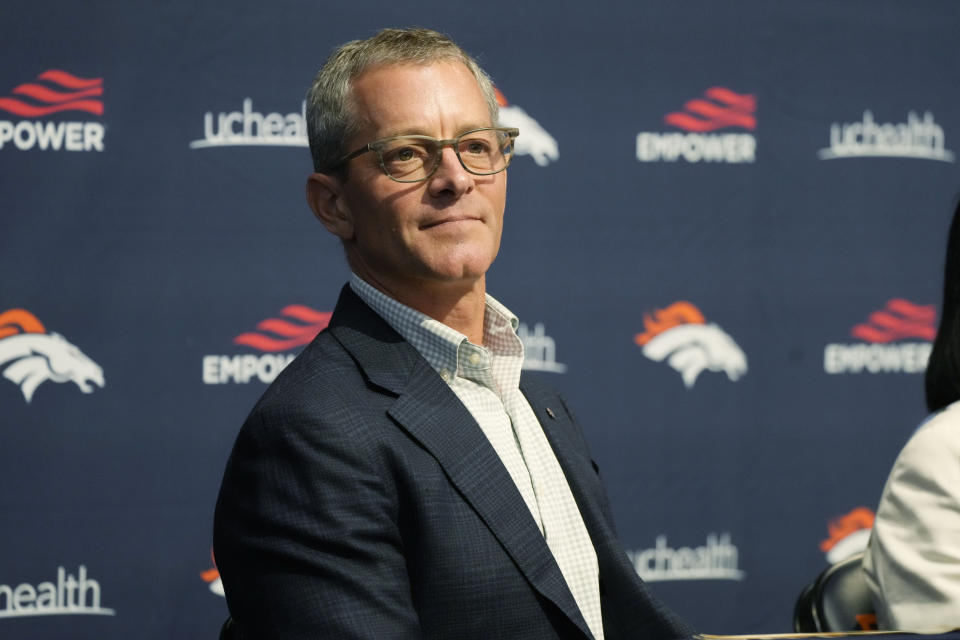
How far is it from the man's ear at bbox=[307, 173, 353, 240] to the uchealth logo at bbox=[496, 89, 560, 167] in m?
1.65

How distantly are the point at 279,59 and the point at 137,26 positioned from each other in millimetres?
400

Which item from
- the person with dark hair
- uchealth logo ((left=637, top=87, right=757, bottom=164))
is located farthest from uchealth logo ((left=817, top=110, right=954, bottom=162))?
the person with dark hair

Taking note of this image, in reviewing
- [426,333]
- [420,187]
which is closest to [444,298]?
[426,333]

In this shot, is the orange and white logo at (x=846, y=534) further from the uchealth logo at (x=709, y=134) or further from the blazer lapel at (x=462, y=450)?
the blazer lapel at (x=462, y=450)

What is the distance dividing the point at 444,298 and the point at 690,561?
2.08 m

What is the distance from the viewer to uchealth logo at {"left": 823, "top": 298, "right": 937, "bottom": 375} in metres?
3.41

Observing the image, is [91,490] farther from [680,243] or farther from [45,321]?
[680,243]

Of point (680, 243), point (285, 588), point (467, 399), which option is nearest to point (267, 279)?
point (680, 243)

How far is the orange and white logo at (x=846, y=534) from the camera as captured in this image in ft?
11.2

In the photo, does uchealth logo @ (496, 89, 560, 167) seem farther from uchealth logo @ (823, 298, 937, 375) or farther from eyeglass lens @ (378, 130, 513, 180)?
eyeglass lens @ (378, 130, 513, 180)

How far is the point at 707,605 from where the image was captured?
10.9 feet

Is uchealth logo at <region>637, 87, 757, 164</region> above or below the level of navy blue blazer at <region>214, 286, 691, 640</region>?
above

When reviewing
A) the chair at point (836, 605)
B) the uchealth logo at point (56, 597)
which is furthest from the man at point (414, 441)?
the uchealth logo at point (56, 597)

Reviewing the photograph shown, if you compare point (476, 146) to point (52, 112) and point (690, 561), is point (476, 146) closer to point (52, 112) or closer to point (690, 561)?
point (52, 112)
